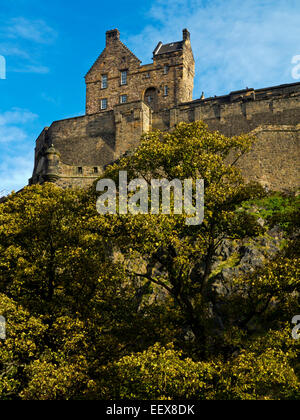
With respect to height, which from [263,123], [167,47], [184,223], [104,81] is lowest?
[184,223]

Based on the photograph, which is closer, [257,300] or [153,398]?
→ [153,398]

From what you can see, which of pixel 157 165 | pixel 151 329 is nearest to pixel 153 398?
pixel 151 329

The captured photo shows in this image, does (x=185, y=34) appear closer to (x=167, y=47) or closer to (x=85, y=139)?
(x=167, y=47)

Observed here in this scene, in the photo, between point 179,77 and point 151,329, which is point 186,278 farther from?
point 179,77

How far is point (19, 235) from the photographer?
2114 centimetres

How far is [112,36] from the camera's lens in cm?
5572

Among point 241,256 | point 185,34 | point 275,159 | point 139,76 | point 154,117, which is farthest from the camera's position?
point 185,34

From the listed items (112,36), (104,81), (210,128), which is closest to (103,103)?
(104,81)

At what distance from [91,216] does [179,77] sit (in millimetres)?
35124

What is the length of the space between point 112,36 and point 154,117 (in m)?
17.0

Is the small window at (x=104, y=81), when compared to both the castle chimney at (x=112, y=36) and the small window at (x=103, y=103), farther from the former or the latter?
the castle chimney at (x=112, y=36)

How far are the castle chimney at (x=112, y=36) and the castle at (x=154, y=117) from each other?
11 centimetres

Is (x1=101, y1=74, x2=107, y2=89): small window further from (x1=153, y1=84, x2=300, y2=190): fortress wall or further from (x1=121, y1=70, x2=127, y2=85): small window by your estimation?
(x1=153, y1=84, x2=300, y2=190): fortress wall

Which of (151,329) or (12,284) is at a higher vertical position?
(12,284)
